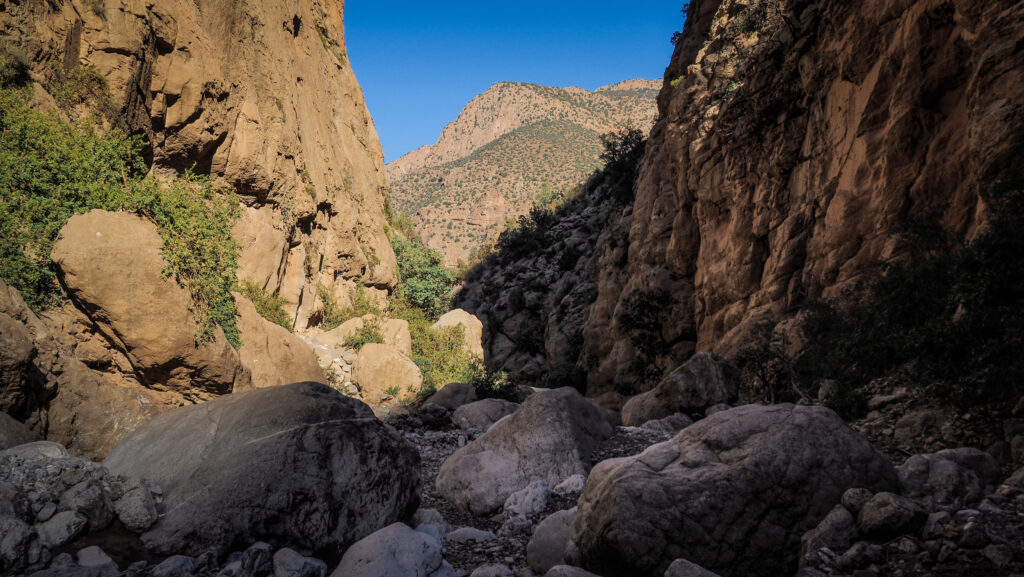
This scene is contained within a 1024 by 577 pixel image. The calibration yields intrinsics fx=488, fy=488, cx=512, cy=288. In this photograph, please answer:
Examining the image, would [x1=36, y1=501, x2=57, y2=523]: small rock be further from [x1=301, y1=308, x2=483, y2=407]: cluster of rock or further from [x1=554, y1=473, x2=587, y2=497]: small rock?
[x1=301, y1=308, x2=483, y2=407]: cluster of rock

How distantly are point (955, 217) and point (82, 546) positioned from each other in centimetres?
1483

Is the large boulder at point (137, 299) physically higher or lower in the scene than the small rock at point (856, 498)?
higher

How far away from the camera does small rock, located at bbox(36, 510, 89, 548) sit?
4062mm

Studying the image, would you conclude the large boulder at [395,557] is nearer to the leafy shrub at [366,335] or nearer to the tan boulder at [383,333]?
the leafy shrub at [366,335]

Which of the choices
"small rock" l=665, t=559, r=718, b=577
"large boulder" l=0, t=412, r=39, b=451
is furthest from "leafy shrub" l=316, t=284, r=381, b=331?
"small rock" l=665, t=559, r=718, b=577

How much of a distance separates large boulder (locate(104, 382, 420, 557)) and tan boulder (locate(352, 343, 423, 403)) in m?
13.1

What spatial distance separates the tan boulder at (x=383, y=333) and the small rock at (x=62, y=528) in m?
16.9

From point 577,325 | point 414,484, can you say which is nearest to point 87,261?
point 414,484

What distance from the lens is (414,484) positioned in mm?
6566

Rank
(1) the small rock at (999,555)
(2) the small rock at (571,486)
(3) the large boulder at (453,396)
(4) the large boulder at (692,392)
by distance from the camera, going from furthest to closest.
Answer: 1. (3) the large boulder at (453,396)
2. (4) the large boulder at (692,392)
3. (2) the small rock at (571,486)
4. (1) the small rock at (999,555)

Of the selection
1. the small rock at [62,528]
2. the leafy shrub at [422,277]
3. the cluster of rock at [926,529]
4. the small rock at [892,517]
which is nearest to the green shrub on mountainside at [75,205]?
the small rock at [62,528]

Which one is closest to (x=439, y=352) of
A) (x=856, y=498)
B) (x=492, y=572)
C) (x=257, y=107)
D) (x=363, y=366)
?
(x=363, y=366)

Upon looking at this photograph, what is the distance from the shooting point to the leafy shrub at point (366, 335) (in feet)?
70.4

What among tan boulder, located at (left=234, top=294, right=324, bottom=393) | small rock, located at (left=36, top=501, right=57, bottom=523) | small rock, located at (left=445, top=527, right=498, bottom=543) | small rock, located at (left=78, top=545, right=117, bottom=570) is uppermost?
tan boulder, located at (left=234, top=294, right=324, bottom=393)
